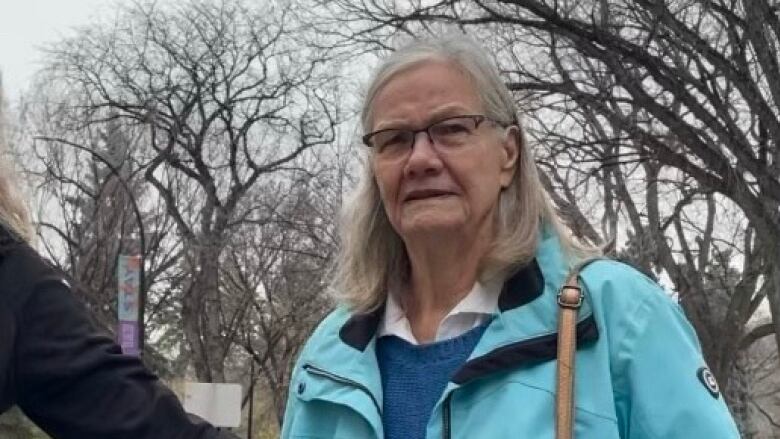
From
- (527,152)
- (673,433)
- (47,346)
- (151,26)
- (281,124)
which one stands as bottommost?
(673,433)

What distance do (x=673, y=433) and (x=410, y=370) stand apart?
0.55 m

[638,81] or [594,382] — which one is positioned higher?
[638,81]

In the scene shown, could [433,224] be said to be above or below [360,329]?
above

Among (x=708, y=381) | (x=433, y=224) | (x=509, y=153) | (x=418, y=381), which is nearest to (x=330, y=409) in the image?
(x=418, y=381)

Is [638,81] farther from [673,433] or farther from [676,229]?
[673,433]

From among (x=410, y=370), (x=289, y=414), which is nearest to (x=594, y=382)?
(x=410, y=370)

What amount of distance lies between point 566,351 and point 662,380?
6.8 inches

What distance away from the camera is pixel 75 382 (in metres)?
2.46

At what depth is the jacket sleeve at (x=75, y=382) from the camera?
2.43 meters

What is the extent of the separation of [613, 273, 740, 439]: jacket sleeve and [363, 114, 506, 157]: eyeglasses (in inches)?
17.6

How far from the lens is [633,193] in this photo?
2084 centimetres

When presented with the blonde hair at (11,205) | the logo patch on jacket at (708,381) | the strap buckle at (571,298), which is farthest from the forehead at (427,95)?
the blonde hair at (11,205)

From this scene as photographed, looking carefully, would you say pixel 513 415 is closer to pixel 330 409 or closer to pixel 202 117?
pixel 330 409

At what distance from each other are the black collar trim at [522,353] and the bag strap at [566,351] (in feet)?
0.06
